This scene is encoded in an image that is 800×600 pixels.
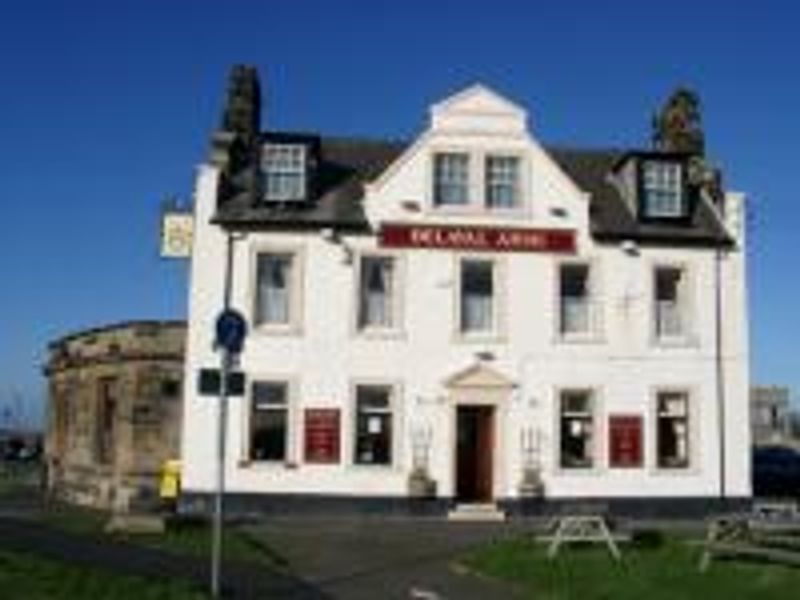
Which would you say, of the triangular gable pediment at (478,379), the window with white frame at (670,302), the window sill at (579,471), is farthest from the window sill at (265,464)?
the window with white frame at (670,302)

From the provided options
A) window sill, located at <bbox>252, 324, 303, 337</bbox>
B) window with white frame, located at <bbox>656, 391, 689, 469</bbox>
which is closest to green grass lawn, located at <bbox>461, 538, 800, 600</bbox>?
window sill, located at <bbox>252, 324, 303, 337</bbox>

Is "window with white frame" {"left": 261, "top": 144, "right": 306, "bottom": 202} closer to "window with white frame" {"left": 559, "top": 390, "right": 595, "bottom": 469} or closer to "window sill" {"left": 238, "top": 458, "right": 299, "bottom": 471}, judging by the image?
"window sill" {"left": 238, "top": 458, "right": 299, "bottom": 471}

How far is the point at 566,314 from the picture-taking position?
35.9 m

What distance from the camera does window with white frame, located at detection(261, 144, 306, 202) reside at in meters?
35.6

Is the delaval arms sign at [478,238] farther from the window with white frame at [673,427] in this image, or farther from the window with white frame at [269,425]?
the window with white frame at [269,425]

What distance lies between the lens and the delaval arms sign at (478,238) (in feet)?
116

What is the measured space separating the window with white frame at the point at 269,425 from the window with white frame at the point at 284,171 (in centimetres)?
495

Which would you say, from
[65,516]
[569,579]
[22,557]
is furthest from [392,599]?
[65,516]

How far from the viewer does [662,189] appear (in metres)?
37.6

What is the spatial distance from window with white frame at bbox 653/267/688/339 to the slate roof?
872mm

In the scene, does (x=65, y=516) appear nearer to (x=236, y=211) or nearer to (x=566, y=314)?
(x=236, y=211)

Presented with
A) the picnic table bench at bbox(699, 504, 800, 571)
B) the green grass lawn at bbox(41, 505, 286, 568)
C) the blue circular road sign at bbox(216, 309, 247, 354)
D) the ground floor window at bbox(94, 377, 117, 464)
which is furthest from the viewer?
the ground floor window at bbox(94, 377, 117, 464)

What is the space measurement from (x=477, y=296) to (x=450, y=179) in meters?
3.16

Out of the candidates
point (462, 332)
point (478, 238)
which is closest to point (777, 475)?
point (462, 332)
